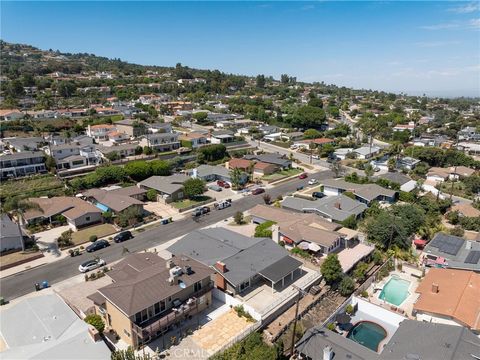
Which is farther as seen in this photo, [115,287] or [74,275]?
[74,275]

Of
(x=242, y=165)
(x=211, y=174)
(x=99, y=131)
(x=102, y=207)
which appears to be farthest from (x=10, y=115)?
(x=242, y=165)

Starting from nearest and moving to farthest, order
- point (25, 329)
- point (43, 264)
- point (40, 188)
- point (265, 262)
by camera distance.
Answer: point (25, 329), point (265, 262), point (43, 264), point (40, 188)

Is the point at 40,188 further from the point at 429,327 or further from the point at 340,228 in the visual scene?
the point at 429,327

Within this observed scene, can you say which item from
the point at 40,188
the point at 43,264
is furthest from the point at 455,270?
the point at 40,188

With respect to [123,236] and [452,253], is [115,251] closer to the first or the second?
[123,236]

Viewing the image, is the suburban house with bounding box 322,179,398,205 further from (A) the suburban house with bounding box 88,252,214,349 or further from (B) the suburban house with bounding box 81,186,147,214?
(A) the suburban house with bounding box 88,252,214,349

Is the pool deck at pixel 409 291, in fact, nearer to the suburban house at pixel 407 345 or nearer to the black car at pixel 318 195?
the suburban house at pixel 407 345

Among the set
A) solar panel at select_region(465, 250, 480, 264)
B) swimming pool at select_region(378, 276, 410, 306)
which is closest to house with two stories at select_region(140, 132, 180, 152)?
swimming pool at select_region(378, 276, 410, 306)
